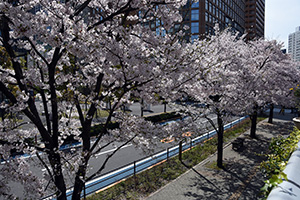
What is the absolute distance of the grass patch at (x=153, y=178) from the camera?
9234mm

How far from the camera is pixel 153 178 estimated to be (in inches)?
425

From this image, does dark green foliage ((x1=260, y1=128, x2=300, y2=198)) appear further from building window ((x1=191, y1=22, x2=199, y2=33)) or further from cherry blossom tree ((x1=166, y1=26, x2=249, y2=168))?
building window ((x1=191, y1=22, x2=199, y2=33))

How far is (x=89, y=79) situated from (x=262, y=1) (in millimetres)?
113988

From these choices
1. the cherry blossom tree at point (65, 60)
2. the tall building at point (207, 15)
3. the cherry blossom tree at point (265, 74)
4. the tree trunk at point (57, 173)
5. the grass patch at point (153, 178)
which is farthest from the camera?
the tall building at point (207, 15)

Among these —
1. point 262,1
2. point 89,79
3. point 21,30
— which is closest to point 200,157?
point 89,79

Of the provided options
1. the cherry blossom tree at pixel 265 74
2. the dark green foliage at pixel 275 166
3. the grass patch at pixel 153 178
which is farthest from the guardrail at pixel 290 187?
the cherry blossom tree at pixel 265 74

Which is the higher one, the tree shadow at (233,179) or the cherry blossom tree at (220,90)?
the cherry blossom tree at (220,90)

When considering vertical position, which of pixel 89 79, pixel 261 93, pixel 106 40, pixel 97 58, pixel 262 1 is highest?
pixel 262 1

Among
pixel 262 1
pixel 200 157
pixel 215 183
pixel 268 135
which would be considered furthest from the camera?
pixel 262 1

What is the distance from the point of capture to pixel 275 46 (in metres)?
17.6

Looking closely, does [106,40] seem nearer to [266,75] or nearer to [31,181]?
[31,181]

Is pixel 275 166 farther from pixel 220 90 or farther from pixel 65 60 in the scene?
pixel 220 90

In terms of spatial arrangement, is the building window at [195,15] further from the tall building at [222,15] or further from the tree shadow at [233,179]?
the tree shadow at [233,179]

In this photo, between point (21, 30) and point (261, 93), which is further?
point (261, 93)
